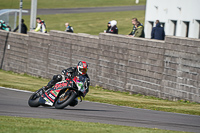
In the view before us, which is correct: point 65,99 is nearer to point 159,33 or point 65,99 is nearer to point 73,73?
point 73,73

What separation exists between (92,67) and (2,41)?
26.8 feet

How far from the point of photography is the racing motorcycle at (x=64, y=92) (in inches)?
442

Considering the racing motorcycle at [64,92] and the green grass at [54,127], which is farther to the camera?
the racing motorcycle at [64,92]

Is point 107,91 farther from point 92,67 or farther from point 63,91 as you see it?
point 63,91

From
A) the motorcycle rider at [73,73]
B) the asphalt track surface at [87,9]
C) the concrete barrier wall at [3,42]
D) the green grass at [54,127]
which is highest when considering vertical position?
the asphalt track surface at [87,9]

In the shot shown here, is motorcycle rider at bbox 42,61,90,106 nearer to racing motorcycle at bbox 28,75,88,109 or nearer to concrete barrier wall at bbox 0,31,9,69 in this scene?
racing motorcycle at bbox 28,75,88,109

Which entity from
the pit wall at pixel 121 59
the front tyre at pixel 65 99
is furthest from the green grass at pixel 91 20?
the front tyre at pixel 65 99

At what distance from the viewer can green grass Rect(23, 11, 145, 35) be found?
46844 mm

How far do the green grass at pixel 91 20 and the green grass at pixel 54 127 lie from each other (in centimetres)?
3544

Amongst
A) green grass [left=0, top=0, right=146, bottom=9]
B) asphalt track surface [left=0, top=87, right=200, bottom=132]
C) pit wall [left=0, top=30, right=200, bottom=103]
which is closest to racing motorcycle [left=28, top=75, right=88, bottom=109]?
asphalt track surface [left=0, top=87, right=200, bottom=132]

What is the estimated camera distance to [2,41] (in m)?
26.7

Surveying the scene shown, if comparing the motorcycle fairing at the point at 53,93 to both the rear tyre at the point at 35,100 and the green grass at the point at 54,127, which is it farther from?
the green grass at the point at 54,127

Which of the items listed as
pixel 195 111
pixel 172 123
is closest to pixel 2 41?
pixel 195 111

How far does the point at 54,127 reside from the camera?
8.47 metres
